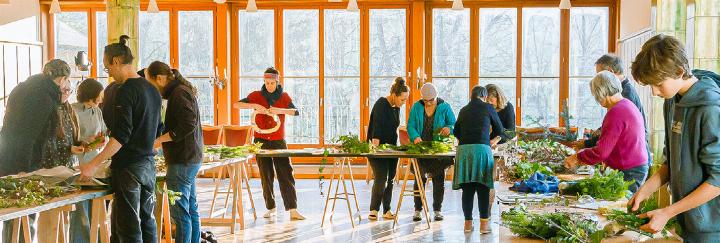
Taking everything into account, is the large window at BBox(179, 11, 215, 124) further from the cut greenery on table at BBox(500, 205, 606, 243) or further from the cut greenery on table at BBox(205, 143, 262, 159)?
the cut greenery on table at BBox(500, 205, 606, 243)

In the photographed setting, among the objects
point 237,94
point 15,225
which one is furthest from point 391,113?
point 237,94

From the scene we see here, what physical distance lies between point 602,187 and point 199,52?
10.8 m

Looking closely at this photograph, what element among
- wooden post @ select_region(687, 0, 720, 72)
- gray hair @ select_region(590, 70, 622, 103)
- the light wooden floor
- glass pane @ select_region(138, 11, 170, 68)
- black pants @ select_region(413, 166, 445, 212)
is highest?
glass pane @ select_region(138, 11, 170, 68)

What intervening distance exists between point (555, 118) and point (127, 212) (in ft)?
32.6

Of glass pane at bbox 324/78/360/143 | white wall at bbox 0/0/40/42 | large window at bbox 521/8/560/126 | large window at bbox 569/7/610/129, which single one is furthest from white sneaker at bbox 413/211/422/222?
white wall at bbox 0/0/40/42

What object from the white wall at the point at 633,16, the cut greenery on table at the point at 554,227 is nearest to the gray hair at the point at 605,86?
the cut greenery on table at the point at 554,227

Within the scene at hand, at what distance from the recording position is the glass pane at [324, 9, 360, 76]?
1468cm

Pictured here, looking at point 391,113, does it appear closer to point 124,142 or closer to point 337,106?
point 124,142

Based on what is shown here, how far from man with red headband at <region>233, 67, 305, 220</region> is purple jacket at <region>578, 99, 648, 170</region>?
4.61m

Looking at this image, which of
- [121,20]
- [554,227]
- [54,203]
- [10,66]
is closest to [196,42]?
[10,66]

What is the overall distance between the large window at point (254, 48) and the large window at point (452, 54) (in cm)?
264

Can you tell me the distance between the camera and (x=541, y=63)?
14422 mm

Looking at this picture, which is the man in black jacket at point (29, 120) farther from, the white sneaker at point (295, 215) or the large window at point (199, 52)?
the large window at point (199, 52)

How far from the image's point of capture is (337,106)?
1484 centimetres
